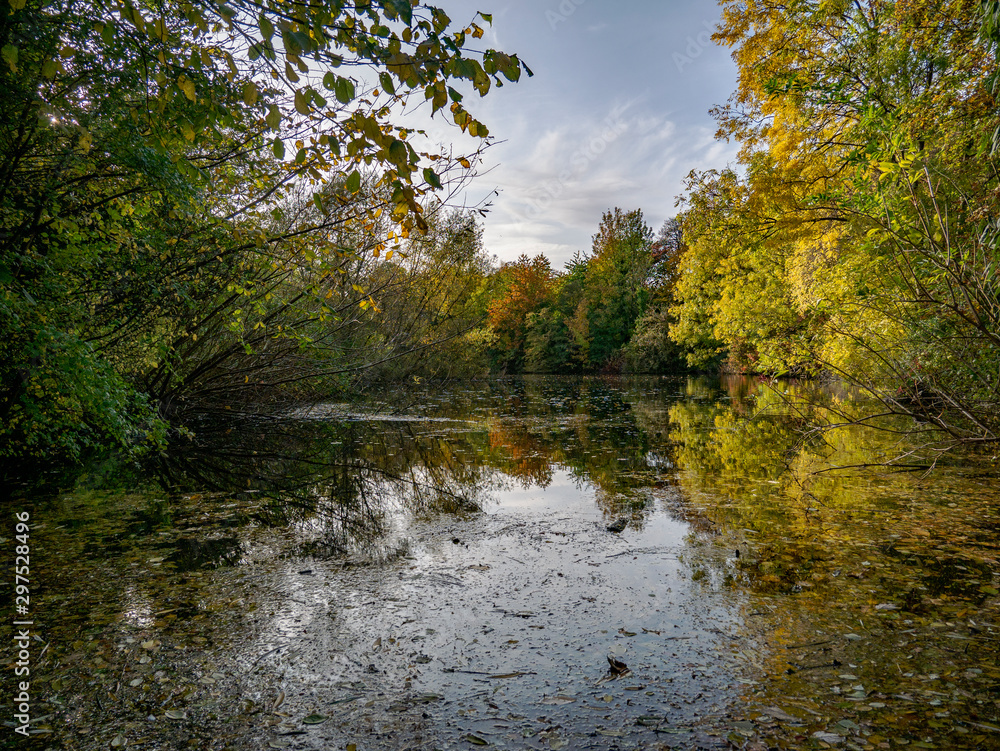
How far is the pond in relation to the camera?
251 centimetres

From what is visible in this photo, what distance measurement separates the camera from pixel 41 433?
6914 millimetres

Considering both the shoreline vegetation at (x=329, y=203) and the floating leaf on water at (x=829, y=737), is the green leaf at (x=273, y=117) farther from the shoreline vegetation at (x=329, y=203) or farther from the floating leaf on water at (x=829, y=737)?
the floating leaf on water at (x=829, y=737)

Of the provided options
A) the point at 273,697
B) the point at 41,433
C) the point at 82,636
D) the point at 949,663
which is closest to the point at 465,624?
the point at 273,697

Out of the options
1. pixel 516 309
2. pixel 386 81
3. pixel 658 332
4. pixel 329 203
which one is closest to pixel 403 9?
pixel 386 81

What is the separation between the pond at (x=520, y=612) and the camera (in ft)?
8.25

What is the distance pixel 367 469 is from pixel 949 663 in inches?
→ 301

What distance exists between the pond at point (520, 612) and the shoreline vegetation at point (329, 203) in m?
1.21

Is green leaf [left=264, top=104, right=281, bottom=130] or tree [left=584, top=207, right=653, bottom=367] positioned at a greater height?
tree [left=584, top=207, right=653, bottom=367]

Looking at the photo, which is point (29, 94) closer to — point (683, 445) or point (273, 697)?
point (273, 697)

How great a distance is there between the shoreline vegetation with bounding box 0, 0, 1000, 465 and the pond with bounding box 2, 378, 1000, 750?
1212 mm

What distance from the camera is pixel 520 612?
366 cm

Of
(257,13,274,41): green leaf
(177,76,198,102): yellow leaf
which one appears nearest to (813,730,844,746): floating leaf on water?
(257,13,274,41): green leaf

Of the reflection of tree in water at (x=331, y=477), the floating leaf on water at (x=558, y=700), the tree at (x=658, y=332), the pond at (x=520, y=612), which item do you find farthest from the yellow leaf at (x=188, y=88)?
the tree at (x=658, y=332)

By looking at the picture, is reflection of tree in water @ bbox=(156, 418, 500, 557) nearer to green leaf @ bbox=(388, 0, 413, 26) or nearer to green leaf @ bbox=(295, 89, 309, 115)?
green leaf @ bbox=(295, 89, 309, 115)
